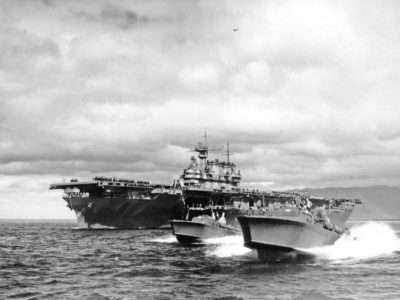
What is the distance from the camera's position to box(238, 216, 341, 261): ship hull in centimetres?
2184

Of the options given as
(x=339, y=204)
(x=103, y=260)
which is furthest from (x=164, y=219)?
(x=103, y=260)

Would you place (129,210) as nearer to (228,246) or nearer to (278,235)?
(228,246)

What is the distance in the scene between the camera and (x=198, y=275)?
1872 centimetres

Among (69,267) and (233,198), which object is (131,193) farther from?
(69,267)

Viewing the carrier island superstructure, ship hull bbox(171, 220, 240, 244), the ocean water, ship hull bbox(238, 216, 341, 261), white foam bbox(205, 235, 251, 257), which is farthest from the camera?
the carrier island superstructure

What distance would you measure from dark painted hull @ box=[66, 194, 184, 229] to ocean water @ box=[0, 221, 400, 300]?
2882 cm

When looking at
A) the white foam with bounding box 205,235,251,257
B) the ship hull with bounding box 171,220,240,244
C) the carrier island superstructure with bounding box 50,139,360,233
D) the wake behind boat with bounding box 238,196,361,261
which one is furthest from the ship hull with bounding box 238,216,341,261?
the carrier island superstructure with bounding box 50,139,360,233

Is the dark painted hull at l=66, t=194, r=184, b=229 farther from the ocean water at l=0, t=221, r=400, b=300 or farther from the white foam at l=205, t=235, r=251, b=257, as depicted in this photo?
the ocean water at l=0, t=221, r=400, b=300

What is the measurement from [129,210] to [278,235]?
39.8m

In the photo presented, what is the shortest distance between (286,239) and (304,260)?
1669 millimetres

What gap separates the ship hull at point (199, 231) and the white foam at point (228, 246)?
0.30 metres

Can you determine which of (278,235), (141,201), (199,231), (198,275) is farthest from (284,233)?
(141,201)

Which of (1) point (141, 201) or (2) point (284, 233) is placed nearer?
(2) point (284, 233)

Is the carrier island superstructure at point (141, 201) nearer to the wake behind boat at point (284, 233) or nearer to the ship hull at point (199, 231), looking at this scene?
the ship hull at point (199, 231)
